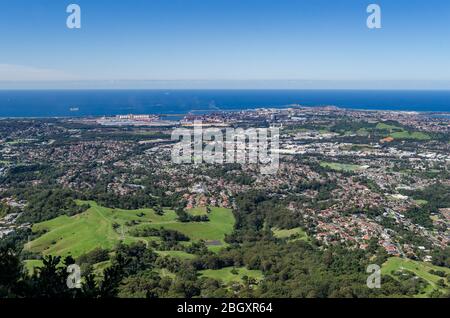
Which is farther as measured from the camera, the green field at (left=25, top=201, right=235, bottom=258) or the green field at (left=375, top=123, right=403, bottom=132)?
the green field at (left=375, top=123, right=403, bottom=132)

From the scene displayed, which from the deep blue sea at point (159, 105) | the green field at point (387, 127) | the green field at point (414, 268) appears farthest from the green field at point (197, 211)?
the deep blue sea at point (159, 105)

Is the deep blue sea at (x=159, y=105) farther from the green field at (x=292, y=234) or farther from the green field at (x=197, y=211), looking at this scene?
the green field at (x=292, y=234)

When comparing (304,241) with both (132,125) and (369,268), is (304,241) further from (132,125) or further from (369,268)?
(132,125)

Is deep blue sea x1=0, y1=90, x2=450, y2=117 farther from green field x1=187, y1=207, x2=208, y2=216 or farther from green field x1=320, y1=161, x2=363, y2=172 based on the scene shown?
green field x1=187, y1=207, x2=208, y2=216

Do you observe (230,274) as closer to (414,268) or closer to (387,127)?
(414,268)

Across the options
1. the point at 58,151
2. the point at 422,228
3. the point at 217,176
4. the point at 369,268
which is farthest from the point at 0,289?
the point at 58,151

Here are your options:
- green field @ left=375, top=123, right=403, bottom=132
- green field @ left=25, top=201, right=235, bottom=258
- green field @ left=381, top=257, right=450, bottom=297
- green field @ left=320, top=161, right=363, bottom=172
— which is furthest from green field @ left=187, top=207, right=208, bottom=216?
green field @ left=375, top=123, right=403, bottom=132

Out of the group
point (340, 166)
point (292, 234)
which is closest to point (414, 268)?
point (292, 234)
